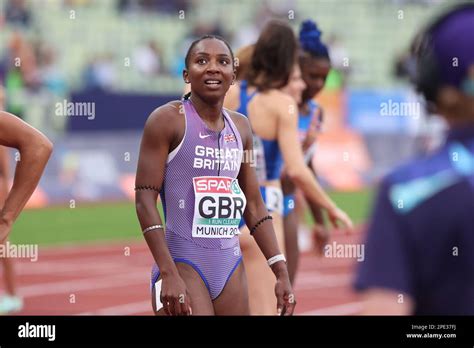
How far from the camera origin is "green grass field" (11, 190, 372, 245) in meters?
16.5

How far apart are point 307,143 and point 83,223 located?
11417 mm

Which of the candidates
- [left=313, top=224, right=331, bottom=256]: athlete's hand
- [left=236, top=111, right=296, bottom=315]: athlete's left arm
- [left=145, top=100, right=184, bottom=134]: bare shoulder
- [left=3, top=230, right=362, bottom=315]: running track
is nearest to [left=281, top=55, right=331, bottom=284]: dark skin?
[left=313, top=224, right=331, bottom=256]: athlete's hand

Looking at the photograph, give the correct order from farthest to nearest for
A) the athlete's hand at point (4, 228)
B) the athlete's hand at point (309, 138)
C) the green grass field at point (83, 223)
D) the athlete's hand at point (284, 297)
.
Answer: the green grass field at point (83, 223) < the athlete's hand at point (309, 138) < the athlete's hand at point (284, 297) < the athlete's hand at point (4, 228)

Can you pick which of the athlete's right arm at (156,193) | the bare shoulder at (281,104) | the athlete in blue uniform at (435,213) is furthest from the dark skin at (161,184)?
the athlete in blue uniform at (435,213)

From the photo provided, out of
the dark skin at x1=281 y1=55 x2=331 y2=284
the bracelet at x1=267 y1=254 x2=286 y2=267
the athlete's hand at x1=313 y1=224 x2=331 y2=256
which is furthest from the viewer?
the athlete's hand at x1=313 y1=224 x2=331 y2=256

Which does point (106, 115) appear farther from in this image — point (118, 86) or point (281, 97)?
point (281, 97)

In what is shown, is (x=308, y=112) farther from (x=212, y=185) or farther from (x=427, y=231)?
(x=427, y=231)

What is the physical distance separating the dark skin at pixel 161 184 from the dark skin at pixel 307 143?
66.4 inches

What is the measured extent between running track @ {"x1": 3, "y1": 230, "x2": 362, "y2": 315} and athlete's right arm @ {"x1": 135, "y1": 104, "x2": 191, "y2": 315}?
507 centimetres

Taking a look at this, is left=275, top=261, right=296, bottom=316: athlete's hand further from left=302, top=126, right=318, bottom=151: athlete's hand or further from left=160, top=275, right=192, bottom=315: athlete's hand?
left=302, top=126, right=318, bottom=151: athlete's hand

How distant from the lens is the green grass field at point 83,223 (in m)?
16.5

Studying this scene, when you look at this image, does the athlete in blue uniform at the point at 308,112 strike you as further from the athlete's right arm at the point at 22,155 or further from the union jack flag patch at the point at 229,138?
the athlete's right arm at the point at 22,155

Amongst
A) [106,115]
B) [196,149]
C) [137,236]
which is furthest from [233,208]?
[106,115]

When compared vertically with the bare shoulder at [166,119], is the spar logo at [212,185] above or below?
below
